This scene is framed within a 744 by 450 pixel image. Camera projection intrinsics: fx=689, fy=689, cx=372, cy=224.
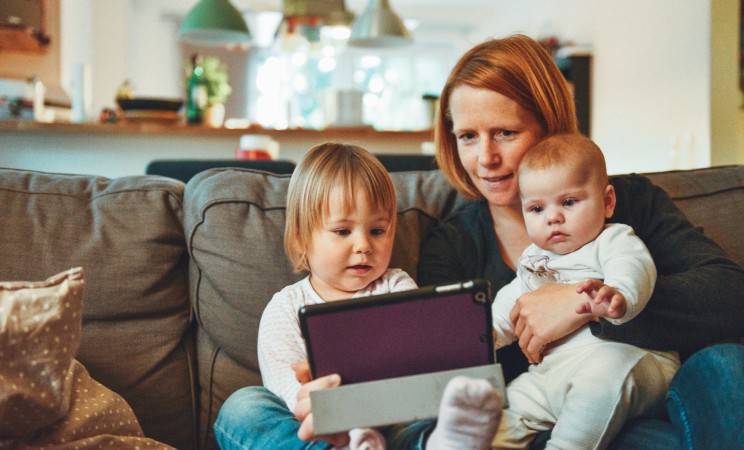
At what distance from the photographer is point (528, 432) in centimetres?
122

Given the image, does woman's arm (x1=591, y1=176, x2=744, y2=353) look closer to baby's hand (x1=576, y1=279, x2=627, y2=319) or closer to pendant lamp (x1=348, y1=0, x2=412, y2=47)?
baby's hand (x1=576, y1=279, x2=627, y2=319)

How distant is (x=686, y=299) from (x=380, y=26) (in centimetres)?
370

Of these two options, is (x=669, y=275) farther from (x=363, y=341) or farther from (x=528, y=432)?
(x=363, y=341)

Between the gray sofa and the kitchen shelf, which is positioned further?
the kitchen shelf

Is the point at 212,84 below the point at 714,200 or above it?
above

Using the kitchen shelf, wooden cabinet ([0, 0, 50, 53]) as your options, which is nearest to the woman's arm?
the kitchen shelf

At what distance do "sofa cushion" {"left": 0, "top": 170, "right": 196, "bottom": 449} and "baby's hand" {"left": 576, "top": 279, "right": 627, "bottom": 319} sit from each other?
2.83ft

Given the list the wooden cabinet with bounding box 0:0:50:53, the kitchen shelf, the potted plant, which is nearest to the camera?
the kitchen shelf

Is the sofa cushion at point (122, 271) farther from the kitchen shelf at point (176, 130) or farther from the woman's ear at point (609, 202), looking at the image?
the kitchen shelf at point (176, 130)

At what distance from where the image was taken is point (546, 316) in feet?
3.97

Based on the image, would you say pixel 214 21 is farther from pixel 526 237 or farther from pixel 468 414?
pixel 468 414

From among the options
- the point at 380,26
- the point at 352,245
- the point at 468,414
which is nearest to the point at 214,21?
the point at 380,26

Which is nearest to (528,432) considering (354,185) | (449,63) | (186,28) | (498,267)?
(498,267)

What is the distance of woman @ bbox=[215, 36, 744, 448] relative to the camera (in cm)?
120
